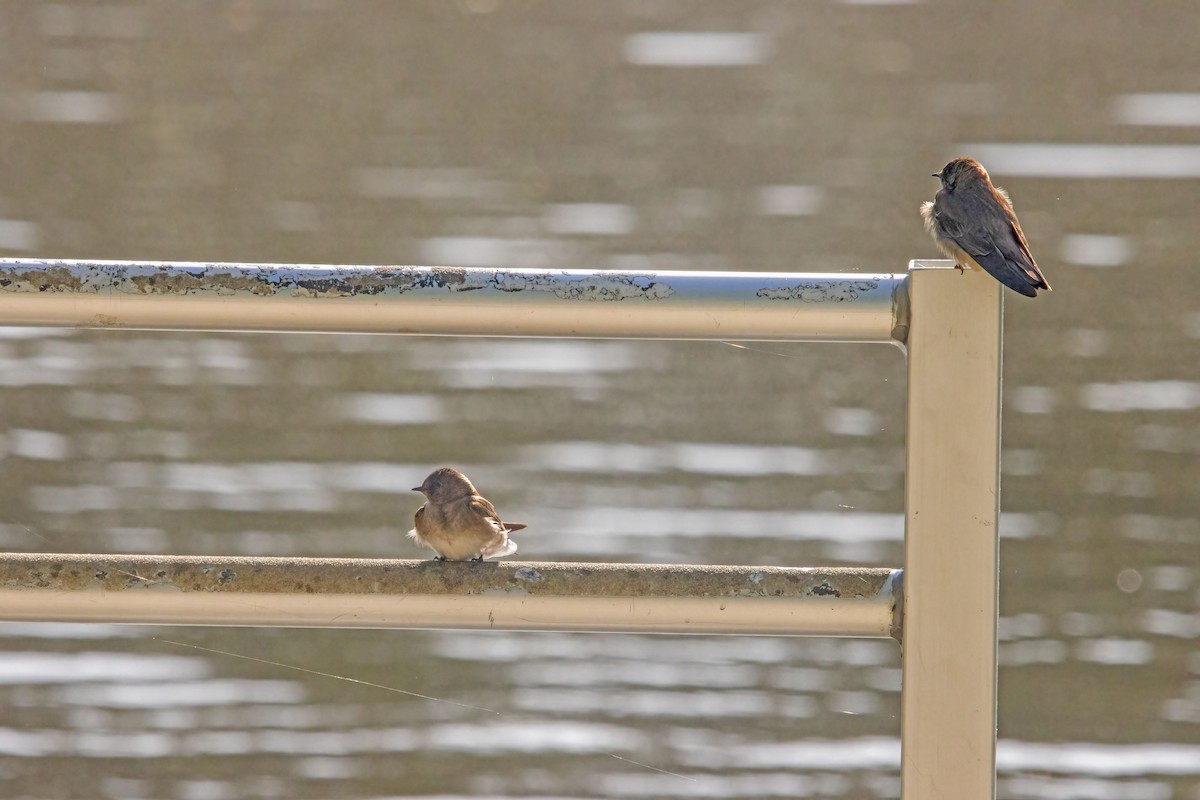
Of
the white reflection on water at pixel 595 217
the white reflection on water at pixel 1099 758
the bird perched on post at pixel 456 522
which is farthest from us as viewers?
the white reflection on water at pixel 595 217

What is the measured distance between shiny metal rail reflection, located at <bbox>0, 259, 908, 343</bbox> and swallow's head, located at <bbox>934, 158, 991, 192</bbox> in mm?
1304

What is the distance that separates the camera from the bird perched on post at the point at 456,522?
2.24 meters

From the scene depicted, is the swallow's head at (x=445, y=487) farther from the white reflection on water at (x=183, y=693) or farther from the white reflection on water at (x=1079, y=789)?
the white reflection on water at (x=1079, y=789)

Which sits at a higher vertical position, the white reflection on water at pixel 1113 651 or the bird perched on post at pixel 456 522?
the bird perched on post at pixel 456 522

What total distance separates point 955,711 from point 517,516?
2776 millimetres

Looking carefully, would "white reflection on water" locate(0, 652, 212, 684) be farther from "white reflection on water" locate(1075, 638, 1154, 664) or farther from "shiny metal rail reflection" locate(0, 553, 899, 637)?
"shiny metal rail reflection" locate(0, 553, 899, 637)

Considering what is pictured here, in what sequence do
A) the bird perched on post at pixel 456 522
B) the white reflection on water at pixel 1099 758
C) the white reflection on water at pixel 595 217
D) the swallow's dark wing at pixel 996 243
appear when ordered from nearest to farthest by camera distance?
the swallow's dark wing at pixel 996 243 < the bird perched on post at pixel 456 522 < the white reflection on water at pixel 1099 758 < the white reflection on water at pixel 595 217

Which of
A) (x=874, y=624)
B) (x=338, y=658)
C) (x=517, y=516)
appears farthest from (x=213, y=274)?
(x=338, y=658)

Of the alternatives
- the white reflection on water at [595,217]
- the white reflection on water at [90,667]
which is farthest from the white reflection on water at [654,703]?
the white reflection on water at [595,217]

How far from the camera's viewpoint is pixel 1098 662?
348cm

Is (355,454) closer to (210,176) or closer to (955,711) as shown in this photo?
(210,176)

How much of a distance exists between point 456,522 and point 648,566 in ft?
5.02

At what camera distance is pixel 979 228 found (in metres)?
1.71

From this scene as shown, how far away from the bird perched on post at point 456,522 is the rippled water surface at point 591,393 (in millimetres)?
1131
